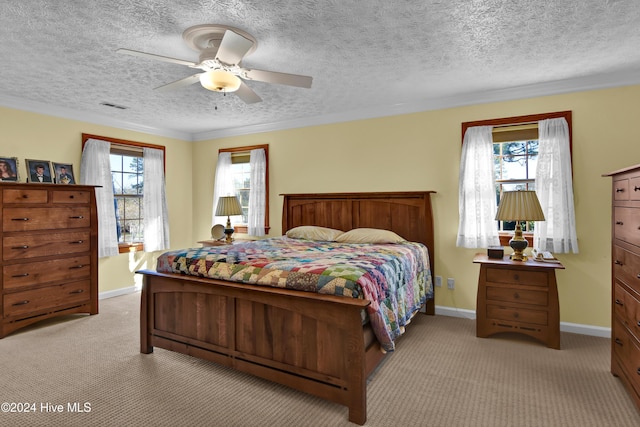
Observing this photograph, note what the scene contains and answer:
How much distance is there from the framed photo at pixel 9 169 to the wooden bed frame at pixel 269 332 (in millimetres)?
2350

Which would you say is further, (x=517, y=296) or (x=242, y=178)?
(x=242, y=178)

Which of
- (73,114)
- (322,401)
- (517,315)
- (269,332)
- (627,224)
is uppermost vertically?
(73,114)

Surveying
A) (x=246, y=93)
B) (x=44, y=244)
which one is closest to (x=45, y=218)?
(x=44, y=244)

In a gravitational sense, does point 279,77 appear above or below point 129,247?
above

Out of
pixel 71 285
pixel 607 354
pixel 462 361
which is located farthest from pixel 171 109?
pixel 607 354

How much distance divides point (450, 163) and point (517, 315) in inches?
69.8

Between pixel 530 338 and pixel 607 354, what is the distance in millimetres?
563

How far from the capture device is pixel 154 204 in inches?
214

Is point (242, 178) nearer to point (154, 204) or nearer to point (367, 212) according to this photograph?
point (154, 204)

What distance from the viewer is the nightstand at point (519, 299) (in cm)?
309

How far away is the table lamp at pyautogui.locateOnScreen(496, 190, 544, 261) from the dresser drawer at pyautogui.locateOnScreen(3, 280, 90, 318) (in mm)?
4535

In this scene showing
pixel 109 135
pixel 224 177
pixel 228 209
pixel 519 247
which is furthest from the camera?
pixel 224 177

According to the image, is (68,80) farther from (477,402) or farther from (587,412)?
(587,412)

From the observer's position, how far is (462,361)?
2879 millimetres
